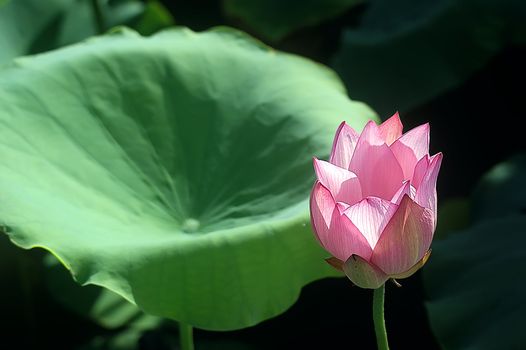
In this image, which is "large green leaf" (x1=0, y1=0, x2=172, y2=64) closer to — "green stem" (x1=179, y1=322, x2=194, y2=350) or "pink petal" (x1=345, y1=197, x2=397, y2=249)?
"green stem" (x1=179, y1=322, x2=194, y2=350)

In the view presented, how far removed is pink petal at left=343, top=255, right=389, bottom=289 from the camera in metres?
0.78

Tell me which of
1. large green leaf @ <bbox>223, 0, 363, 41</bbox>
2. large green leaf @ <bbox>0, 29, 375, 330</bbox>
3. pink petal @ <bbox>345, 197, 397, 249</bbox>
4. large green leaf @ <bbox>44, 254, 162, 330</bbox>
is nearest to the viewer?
pink petal @ <bbox>345, 197, 397, 249</bbox>

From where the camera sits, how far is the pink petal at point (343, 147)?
0.87 metres

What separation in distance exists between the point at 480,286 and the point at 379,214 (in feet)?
2.03

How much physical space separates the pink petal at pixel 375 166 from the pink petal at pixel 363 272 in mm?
92

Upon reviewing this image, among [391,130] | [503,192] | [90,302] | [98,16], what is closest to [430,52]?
[503,192]

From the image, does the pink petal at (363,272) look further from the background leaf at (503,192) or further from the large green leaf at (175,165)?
the background leaf at (503,192)

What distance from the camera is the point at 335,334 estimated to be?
5.95 feet

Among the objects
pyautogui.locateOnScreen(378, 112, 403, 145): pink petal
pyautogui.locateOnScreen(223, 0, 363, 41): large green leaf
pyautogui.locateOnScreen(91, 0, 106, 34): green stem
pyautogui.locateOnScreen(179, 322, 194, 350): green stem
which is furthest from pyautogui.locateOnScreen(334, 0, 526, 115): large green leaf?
pyautogui.locateOnScreen(378, 112, 403, 145): pink petal

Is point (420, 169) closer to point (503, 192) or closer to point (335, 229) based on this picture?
point (335, 229)

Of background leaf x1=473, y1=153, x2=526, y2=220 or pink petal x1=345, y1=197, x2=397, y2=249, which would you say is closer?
pink petal x1=345, y1=197, x2=397, y2=249

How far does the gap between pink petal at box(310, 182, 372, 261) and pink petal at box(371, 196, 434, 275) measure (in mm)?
13

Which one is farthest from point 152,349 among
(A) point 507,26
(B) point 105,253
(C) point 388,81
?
(A) point 507,26

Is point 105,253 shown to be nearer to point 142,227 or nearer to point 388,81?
point 142,227
